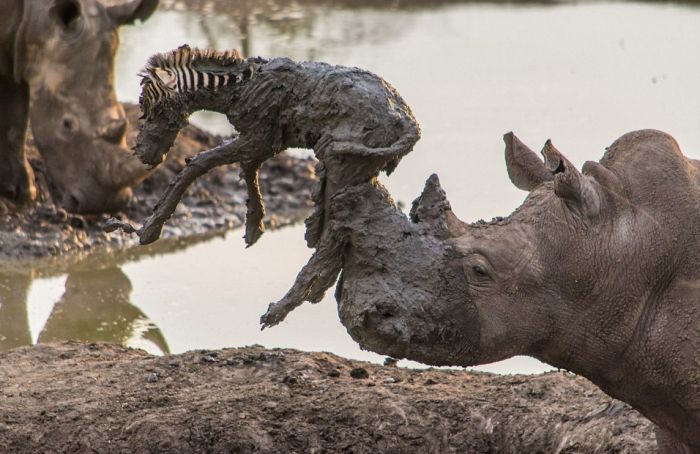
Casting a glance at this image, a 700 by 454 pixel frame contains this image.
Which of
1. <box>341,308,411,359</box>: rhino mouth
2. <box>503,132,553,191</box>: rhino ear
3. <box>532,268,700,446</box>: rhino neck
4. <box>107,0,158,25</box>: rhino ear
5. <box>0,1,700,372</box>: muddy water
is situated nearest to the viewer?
<box>341,308,411,359</box>: rhino mouth

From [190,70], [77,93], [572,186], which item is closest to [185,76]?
[190,70]

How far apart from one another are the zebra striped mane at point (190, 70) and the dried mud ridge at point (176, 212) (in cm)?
446

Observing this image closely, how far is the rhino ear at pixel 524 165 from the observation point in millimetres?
3812

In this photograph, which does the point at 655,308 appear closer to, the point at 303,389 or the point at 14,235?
the point at 303,389

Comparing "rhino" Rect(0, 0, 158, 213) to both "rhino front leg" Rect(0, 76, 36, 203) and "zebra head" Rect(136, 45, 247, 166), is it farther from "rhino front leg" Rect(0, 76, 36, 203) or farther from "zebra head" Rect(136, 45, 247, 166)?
"zebra head" Rect(136, 45, 247, 166)

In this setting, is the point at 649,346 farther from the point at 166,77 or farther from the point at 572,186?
the point at 166,77

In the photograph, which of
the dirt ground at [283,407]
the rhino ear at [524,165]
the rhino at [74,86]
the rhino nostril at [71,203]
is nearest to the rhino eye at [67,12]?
the rhino at [74,86]

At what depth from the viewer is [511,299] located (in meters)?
3.57

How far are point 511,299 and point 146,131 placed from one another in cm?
106

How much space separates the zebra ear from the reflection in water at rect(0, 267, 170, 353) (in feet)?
10.3

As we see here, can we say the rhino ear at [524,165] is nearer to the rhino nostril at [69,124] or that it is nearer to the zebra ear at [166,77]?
the zebra ear at [166,77]

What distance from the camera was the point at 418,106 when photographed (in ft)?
36.7

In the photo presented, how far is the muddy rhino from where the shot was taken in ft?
11.5

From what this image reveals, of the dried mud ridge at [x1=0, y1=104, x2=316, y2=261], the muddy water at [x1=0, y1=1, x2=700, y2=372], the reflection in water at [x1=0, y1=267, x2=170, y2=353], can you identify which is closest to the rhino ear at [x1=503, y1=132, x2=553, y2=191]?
the muddy water at [x1=0, y1=1, x2=700, y2=372]
